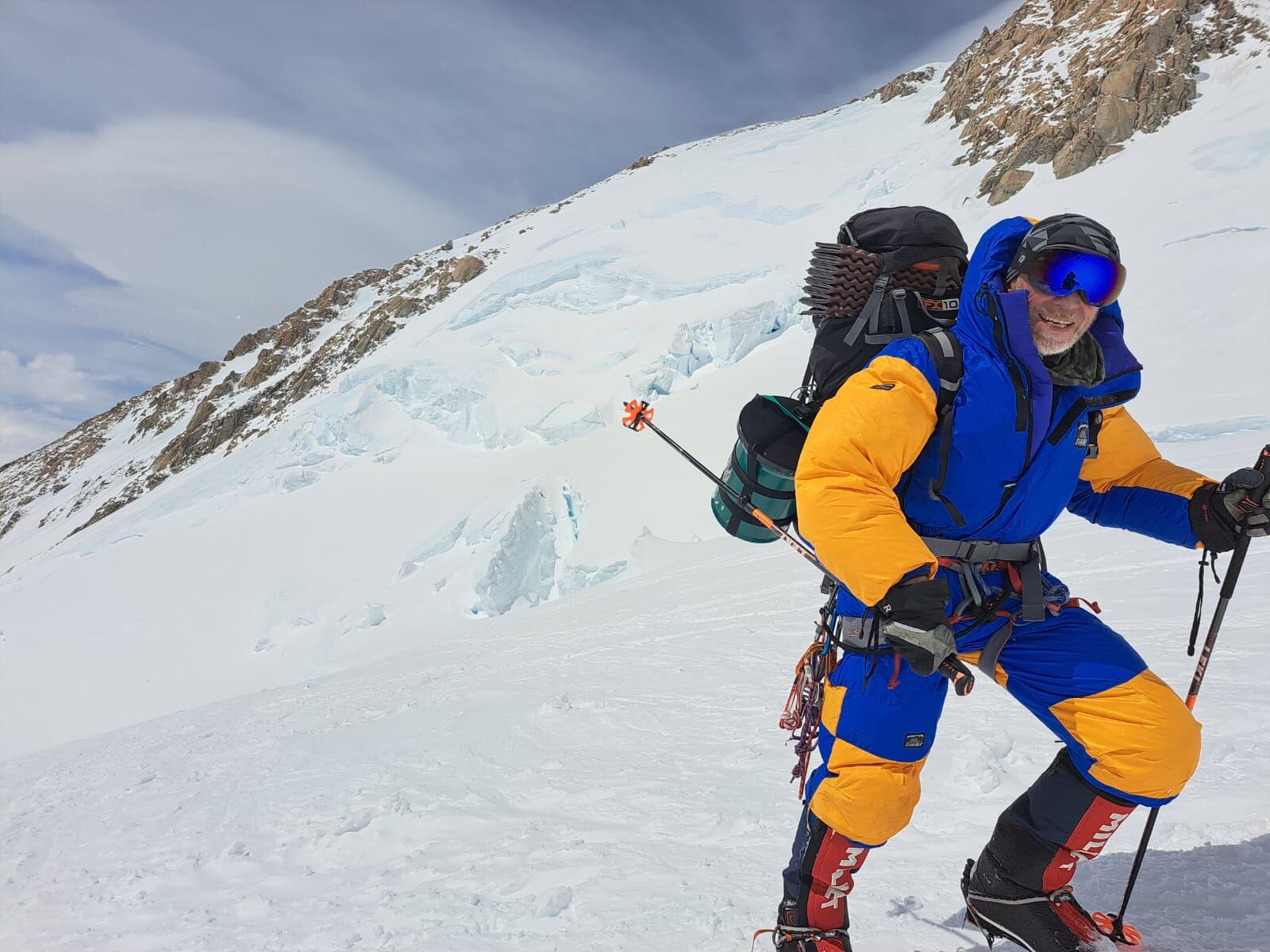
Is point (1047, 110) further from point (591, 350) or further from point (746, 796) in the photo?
point (746, 796)

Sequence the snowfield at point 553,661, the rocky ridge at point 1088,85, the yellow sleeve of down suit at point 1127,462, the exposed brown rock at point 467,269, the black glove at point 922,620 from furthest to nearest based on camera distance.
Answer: the exposed brown rock at point 467,269
the rocky ridge at point 1088,85
the snowfield at point 553,661
the yellow sleeve of down suit at point 1127,462
the black glove at point 922,620

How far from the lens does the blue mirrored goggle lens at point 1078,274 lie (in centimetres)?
181

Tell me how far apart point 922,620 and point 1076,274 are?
95 centimetres

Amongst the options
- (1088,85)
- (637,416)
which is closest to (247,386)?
(1088,85)

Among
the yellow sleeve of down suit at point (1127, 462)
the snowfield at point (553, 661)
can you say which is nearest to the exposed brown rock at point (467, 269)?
the snowfield at point (553, 661)

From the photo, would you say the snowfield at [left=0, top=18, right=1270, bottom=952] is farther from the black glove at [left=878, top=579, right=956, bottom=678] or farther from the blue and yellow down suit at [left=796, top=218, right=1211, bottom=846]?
the black glove at [left=878, top=579, right=956, bottom=678]

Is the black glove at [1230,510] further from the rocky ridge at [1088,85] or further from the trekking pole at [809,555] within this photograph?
the rocky ridge at [1088,85]

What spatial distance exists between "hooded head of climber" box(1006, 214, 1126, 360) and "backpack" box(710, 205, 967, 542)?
0.86ft

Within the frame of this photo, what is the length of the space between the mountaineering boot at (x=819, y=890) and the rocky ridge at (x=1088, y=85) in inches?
1279

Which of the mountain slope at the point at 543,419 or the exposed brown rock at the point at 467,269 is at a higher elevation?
the exposed brown rock at the point at 467,269

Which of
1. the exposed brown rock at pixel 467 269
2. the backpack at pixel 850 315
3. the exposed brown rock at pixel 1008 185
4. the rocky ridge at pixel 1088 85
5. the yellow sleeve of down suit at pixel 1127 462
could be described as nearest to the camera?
the backpack at pixel 850 315

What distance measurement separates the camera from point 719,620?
7.03m

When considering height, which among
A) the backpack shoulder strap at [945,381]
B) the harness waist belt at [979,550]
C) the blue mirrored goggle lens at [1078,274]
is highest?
the blue mirrored goggle lens at [1078,274]

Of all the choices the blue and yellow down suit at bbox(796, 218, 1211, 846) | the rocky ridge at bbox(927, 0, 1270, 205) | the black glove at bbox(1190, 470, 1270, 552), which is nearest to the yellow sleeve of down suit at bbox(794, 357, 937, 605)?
the blue and yellow down suit at bbox(796, 218, 1211, 846)
